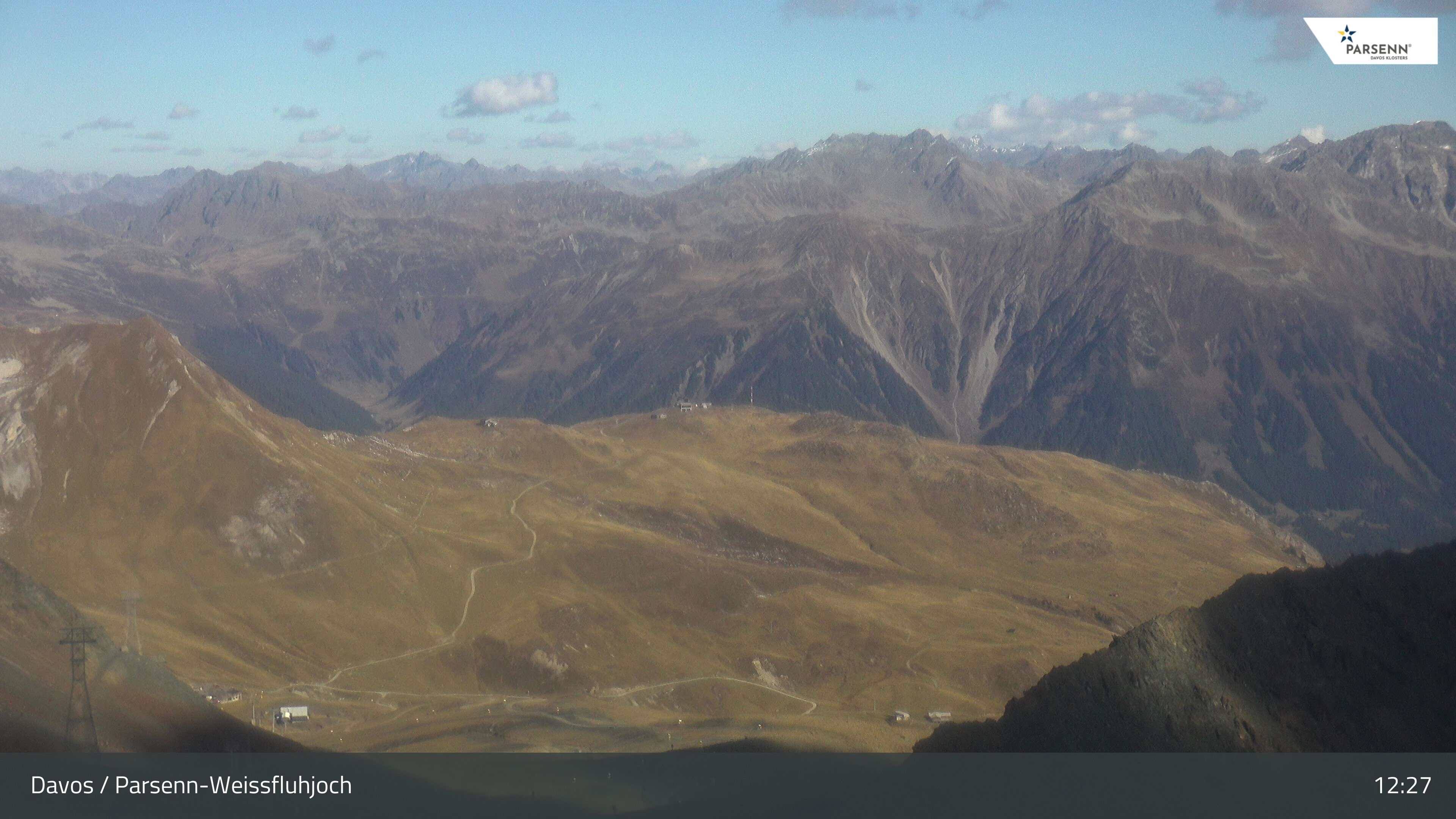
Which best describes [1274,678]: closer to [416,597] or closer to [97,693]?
[97,693]

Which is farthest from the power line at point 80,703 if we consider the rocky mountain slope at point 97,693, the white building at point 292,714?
the white building at point 292,714

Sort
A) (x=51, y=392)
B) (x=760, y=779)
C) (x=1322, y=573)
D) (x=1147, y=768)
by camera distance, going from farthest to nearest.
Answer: (x=51, y=392)
(x=1322, y=573)
(x=760, y=779)
(x=1147, y=768)

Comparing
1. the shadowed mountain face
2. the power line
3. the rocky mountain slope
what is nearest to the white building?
the rocky mountain slope

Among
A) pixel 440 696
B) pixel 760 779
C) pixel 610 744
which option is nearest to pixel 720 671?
pixel 440 696

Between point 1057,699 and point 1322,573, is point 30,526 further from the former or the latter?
point 1322,573
